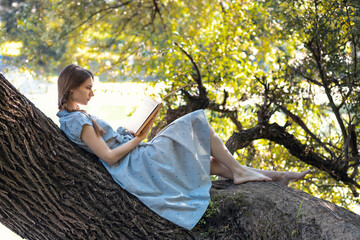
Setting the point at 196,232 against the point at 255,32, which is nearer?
the point at 196,232

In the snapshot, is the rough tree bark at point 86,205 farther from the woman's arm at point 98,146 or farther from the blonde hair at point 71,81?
the blonde hair at point 71,81

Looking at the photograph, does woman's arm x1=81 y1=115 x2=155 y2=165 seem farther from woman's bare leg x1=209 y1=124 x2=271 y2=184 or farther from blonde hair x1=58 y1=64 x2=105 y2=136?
woman's bare leg x1=209 y1=124 x2=271 y2=184

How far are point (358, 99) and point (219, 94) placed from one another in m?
1.62

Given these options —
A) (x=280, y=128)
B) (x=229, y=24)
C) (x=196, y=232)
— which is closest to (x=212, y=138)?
(x=196, y=232)

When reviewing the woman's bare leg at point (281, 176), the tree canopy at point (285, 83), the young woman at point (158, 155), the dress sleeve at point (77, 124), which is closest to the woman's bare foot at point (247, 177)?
the young woman at point (158, 155)

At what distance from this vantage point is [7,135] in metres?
1.97

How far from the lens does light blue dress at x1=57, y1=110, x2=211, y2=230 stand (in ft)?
7.74

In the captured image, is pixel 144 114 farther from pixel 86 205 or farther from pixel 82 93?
pixel 86 205

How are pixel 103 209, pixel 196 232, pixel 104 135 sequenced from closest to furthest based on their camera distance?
pixel 103 209
pixel 196 232
pixel 104 135

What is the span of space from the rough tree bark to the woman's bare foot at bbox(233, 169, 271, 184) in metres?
0.16

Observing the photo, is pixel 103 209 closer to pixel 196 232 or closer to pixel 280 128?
pixel 196 232

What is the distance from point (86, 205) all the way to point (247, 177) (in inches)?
38.8

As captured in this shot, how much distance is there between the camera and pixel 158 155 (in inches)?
98.6

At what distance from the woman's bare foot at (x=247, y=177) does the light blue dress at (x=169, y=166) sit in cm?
20
